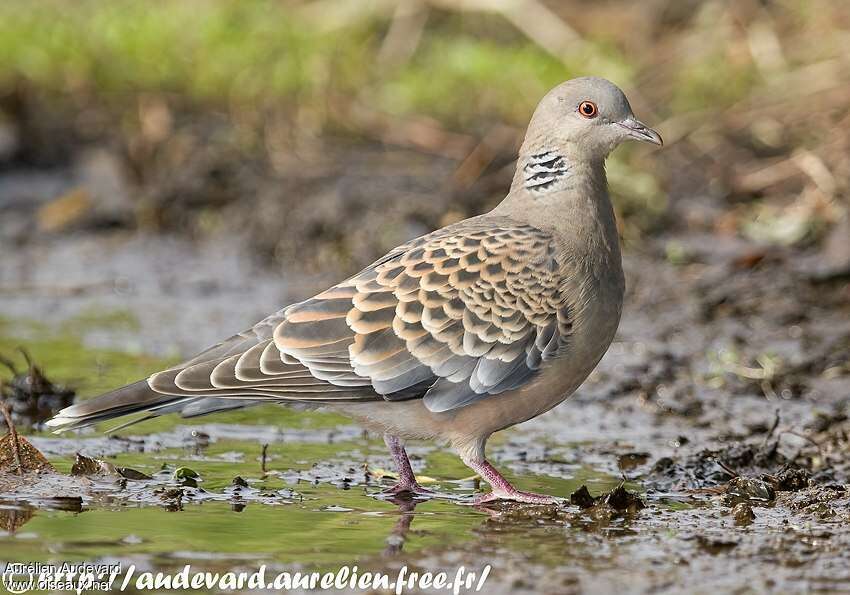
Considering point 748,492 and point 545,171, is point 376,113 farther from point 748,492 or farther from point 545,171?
point 748,492

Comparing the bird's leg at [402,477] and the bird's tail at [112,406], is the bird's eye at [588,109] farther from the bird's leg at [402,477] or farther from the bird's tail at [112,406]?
the bird's tail at [112,406]

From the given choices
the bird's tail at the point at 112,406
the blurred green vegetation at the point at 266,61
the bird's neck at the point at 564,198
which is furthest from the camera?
the blurred green vegetation at the point at 266,61

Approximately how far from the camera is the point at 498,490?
4742mm

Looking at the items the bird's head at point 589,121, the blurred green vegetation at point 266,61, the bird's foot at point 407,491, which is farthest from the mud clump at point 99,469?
the blurred green vegetation at point 266,61

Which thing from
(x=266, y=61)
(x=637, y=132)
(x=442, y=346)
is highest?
(x=266, y=61)

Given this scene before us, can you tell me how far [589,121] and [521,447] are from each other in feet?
4.44

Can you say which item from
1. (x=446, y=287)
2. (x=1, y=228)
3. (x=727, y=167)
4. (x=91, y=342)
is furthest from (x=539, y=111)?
(x=1, y=228)

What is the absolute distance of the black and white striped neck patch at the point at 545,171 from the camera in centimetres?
512

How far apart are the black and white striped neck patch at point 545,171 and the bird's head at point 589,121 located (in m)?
0.04

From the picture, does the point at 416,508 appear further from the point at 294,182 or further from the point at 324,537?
the point at 294,182

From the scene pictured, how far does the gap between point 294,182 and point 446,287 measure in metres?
4.64

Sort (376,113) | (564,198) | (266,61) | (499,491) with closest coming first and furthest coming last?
(499,491), (564,198), (376,113), (266,61)

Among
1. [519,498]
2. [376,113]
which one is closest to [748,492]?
[519,498]

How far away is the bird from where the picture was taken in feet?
15.6
